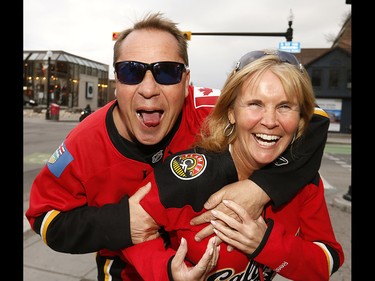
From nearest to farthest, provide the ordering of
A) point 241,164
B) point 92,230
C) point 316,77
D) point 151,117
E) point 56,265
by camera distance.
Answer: point 92,230 → point 241,164 → point 151,117 → point 56,265 → point 316,77

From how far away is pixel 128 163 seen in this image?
1.93m

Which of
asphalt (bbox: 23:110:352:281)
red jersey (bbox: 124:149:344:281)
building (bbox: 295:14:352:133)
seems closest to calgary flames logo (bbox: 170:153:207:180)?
red jersey (bbox: 124:149:344:281)

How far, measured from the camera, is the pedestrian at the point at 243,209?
5.20ft

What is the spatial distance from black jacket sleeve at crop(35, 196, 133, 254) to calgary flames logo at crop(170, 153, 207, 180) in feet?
1.05

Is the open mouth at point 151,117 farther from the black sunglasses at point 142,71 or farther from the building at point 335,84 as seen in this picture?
the building at point 335,84

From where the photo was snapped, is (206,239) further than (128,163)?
No

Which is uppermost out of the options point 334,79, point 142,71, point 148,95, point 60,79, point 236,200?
point 60,79

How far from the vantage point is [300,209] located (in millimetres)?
1850

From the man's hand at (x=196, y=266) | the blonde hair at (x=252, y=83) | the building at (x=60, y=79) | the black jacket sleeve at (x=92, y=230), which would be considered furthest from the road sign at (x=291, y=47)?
the building at (x=60, y=79)

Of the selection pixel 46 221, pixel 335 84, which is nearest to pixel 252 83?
pixel 46 221

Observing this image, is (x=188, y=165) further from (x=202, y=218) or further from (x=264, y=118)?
(x=264, y=118)

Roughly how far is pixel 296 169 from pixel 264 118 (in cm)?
42

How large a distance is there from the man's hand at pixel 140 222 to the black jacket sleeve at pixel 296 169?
1.87 feet
